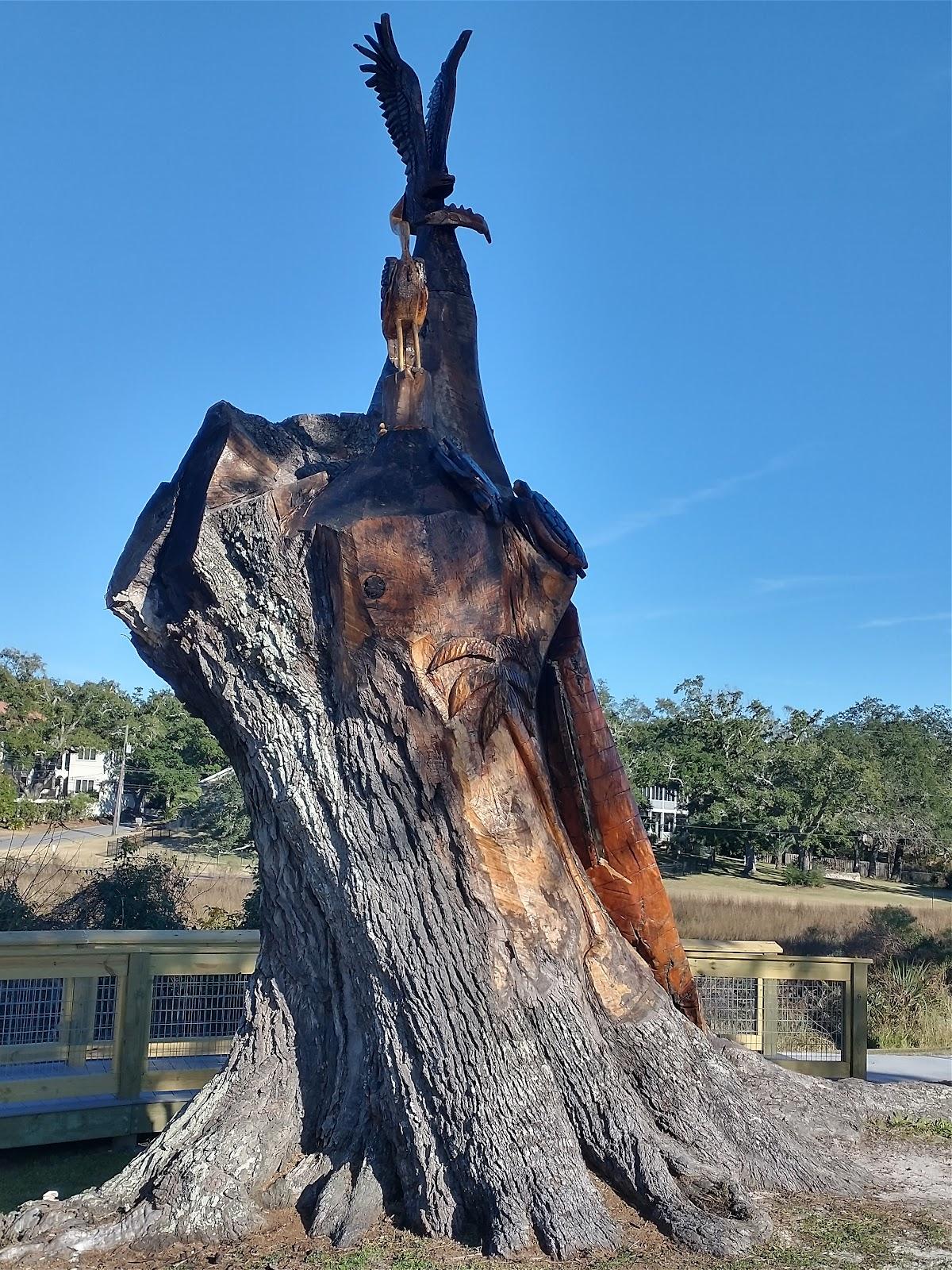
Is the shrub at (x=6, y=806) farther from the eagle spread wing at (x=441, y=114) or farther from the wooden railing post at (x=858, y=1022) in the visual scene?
the eagle spread wing at (x=441, y=114)

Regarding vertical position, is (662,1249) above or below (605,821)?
below

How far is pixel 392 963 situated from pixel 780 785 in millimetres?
29273

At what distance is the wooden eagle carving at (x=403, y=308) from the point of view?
4977 mm

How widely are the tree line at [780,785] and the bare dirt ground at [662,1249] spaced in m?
25.8

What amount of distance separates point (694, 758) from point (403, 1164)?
29.5 metres

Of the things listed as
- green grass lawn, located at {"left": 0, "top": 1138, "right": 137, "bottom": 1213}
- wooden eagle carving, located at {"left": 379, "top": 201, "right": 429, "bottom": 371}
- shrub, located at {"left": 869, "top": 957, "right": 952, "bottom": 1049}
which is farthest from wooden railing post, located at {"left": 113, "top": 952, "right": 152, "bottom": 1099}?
shrub, located at {"left": 869, "top": 957, "right": 952, "bottom": 1049}

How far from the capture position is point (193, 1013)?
6.64 metres

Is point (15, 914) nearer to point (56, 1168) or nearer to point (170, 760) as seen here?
point (56, 1168)

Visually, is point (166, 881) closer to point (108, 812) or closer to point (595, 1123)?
point (595, 1123)

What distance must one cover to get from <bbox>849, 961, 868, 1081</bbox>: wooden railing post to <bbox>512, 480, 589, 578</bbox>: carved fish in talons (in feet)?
13.9

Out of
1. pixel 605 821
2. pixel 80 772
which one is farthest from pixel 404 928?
pixel 80 772

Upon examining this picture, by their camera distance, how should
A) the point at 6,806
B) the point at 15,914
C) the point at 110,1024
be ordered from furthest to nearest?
the point at 6,806 → the point at 15,914 → the point at 110,1024

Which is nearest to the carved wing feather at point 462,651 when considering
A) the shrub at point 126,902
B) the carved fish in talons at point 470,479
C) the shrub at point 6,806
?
the carved fish in talons at point 470,479

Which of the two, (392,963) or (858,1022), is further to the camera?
(858,1022)
